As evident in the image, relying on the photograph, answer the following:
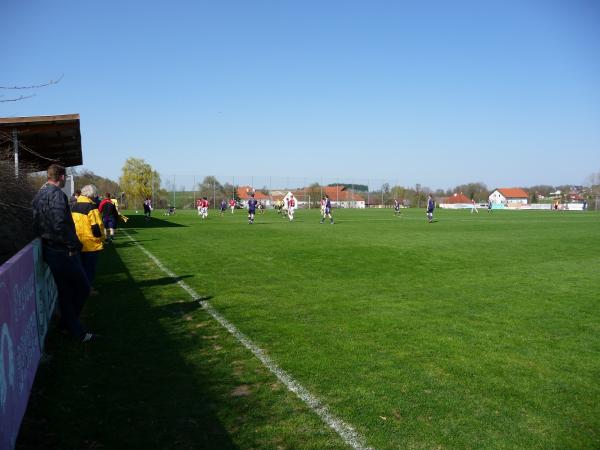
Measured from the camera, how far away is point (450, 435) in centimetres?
348

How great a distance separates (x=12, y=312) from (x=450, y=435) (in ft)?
11.0

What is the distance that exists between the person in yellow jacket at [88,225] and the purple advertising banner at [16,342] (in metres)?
2.42

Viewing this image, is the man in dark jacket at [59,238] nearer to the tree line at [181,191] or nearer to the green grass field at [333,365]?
the green grass field at [333,365]

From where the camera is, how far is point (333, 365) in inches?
192

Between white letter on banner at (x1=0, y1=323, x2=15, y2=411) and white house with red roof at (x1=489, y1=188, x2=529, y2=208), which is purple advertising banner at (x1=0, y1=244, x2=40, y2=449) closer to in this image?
white letter on banner at (x1=0, y1=323, x2=15, y2=411)

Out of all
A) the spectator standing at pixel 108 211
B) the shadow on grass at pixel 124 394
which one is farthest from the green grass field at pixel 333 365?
the spectator standing at pixel 108 211

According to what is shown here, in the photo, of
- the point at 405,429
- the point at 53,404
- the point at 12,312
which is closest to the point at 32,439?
the point at 53,404

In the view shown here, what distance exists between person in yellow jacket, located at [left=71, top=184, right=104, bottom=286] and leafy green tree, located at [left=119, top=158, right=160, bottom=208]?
251ft

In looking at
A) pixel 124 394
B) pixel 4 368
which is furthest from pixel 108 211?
pixel 4 368

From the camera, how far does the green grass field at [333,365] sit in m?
3.54

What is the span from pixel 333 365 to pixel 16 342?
9.51 ft

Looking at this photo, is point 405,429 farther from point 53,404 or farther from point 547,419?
point 53,404

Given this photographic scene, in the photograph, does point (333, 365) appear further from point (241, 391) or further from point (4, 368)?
point (4, 368)

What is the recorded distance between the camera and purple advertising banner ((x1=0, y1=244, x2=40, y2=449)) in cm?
289
